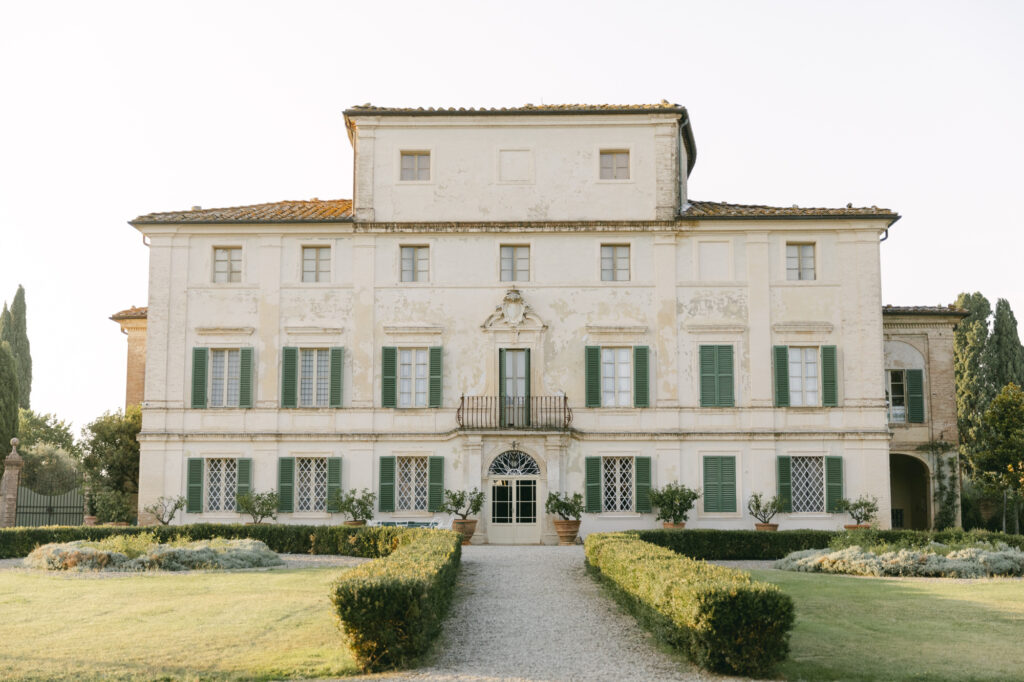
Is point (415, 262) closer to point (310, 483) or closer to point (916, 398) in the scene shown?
point (310, 483)

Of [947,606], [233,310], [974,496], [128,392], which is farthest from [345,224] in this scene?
[974,496]

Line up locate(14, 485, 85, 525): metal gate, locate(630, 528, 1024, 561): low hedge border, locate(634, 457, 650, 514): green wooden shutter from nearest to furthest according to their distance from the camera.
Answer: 1. locate(630, 528, 1024, 561): low hedge border
2. locate(634, 457, 650, 514): green wooden shutter
3. locate(14, 485, 85, 525): metal gate

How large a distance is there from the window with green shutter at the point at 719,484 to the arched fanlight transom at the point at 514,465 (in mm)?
4559

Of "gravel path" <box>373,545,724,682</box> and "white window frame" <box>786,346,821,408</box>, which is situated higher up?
"white window frame" <box>786,346,821,408</box>

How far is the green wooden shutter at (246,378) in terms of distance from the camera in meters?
29.7

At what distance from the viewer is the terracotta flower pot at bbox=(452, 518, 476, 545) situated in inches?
1089

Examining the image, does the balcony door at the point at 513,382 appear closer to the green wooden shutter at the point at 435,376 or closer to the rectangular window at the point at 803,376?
the green wooden shutter at the point at 435,376

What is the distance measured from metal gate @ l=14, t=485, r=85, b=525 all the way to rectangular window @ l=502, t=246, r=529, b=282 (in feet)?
45.2

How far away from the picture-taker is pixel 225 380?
30.0 meters

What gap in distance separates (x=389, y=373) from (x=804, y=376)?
11077 millimetres

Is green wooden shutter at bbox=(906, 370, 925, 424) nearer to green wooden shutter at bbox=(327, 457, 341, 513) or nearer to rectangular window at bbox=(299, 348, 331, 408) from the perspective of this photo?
green wooden shutter at bbox=(327, 457, 341, 513)

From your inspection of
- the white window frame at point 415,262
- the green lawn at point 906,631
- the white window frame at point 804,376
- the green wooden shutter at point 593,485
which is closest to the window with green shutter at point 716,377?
the white window frame at point 804,376

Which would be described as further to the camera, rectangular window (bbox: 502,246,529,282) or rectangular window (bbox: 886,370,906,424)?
rectangular window (bbox: 886,370,906,424)

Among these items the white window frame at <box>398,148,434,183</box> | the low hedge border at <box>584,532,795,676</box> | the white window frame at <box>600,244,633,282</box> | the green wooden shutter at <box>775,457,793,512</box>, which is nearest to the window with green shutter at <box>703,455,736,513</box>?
the green wooden shutter at <box>775,457,793,512</box>
